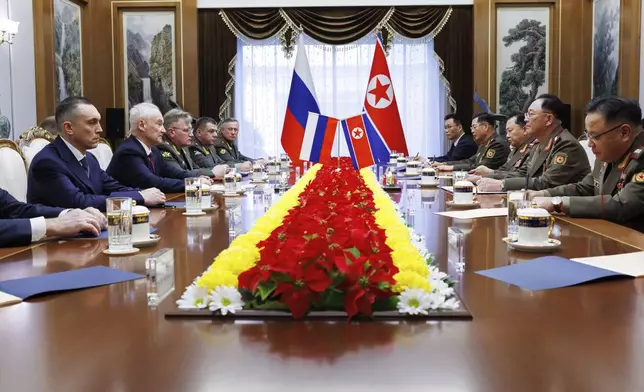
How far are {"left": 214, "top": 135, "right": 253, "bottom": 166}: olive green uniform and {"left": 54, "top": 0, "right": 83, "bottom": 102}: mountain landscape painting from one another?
1814 millimetres

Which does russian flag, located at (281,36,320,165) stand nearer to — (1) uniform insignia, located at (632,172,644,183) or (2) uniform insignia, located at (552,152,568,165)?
(2) uniform insignia, located at (552,152,568,165)

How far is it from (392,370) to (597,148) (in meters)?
2.44

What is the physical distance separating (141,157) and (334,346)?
373cm

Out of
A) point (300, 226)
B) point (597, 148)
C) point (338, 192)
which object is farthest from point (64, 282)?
point (597, 148)

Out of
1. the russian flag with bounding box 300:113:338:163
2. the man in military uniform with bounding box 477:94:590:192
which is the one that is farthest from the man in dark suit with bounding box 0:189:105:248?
the man in military uniform with bounding box 477:94:590:192

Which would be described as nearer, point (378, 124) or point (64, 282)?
point (64, 282)

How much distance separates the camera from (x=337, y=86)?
1007 cm

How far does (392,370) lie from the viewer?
1.04 meters

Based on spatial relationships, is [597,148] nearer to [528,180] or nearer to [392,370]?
[528,180]

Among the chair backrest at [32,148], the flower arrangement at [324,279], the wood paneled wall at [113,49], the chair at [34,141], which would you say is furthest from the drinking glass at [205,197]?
the wood paneled wall at [113,49]

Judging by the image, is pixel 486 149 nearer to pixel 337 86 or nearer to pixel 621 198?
pixel 337 86

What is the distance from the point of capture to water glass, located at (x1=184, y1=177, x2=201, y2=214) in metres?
3.11

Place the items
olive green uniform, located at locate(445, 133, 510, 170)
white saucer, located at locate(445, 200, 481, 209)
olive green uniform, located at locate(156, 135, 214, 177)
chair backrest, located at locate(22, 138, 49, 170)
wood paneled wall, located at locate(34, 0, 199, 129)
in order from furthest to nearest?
wood paneled wall, located at locate(34, 0, 199, 129), olive green uniform, located at locate(445, 133, 510, 170), olive green uniform, located at locate(156, 135, 214, 177), chair backrest, located at locate(22, 138, 49, 170), white saucer, located at locate(445, 200, 481, 209)

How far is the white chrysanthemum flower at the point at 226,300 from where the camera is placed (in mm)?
1312
